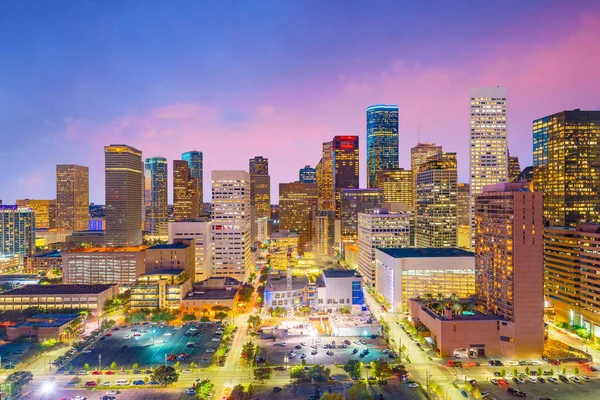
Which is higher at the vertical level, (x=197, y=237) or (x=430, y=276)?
(x=197, y=237)

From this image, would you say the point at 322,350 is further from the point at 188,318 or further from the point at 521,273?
the point at 521,273

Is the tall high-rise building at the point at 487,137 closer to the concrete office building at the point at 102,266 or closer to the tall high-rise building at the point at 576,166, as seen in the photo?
the tall high-rise building at the point at 576,166

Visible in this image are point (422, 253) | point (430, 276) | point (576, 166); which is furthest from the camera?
point (576, 166)

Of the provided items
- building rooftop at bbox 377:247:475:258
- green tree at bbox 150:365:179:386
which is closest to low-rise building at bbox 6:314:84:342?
green tree at bbox 150:365:179:386

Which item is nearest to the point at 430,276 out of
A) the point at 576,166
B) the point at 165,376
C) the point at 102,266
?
the point at 576,166

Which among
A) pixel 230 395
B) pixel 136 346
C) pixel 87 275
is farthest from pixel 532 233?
pixel 87 275

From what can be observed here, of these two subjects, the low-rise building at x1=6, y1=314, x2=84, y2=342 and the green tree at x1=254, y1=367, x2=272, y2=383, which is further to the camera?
the low-rise building at x1=6, y1=314, x2=84, y2=342

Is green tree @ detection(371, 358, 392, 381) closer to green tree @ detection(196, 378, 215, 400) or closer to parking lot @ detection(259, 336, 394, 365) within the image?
parking lot @ detection(259, 336, 394, 365)
